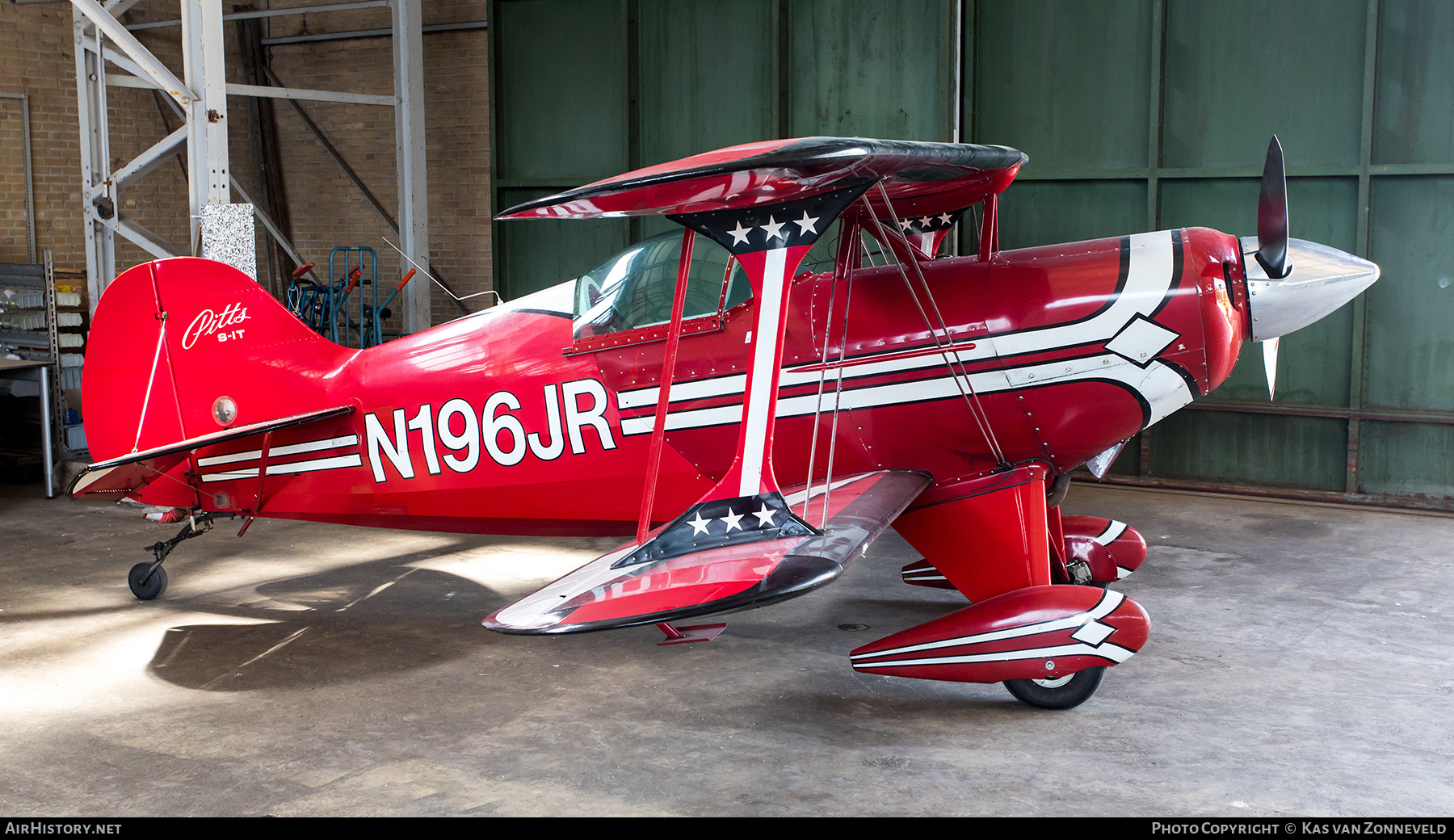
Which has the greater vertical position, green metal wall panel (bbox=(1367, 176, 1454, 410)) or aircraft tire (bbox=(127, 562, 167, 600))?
green metal wall panel (bbox=(1367, 176, 1454, 410))

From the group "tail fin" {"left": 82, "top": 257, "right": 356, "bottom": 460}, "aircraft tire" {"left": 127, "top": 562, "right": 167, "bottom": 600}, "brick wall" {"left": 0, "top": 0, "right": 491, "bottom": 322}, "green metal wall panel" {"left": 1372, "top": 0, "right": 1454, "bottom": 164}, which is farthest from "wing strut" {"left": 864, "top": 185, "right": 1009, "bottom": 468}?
"brick wall" {"left": 0, "top": 0, "right": 491, "bottom": 322}

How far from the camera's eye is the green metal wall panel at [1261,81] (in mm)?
7910

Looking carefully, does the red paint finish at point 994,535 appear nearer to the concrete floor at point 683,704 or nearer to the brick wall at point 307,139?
the concrete floor at point 683,704

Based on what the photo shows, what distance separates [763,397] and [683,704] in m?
1.31

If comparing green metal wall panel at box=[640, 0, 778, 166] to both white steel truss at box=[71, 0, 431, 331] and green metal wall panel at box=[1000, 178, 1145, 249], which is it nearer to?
white steel truss at box=[71, 0, 431, 331]

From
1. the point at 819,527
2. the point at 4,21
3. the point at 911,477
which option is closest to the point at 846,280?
the point at 911,477

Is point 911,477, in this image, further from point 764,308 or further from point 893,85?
point 893,85

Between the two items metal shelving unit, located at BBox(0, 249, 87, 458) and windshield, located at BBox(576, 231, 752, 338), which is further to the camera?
metal shelving unit, located at BBox(0, 249, 87, 458)

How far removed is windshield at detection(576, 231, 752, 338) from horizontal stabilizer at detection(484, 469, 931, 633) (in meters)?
1.12

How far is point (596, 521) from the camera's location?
16.9 ft

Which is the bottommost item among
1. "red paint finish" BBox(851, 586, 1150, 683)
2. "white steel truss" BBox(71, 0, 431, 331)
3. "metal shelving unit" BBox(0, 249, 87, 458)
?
"red paint finish" BBox(851, 586, 1150, 683)

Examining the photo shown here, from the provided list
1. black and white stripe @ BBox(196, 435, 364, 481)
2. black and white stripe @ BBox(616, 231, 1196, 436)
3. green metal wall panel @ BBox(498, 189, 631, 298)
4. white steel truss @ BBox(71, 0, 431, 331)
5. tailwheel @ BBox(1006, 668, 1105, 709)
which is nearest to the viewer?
tailwheel @ BBox(1006, 668, 1105, 709)

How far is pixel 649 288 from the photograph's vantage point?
497cm

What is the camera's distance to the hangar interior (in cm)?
378
